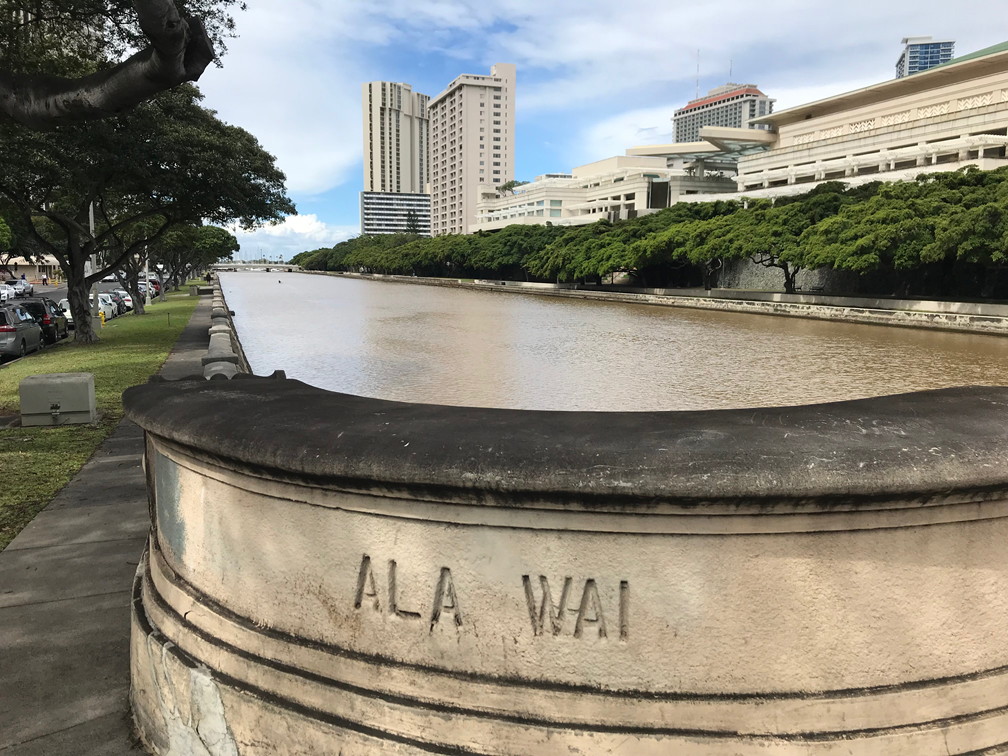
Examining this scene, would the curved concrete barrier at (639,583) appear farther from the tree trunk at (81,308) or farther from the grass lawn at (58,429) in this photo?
the tree trunk at (81,308)

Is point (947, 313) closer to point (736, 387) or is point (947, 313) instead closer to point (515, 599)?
point (736, 387)

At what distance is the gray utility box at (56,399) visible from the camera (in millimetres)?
9984

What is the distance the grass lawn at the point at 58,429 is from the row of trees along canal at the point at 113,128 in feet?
9.09

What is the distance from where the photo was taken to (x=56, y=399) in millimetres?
10094

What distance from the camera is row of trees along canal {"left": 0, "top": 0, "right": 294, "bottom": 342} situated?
647 cm

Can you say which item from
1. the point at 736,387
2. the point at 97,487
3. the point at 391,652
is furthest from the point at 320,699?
the point at 736,387

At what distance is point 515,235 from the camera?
8044 centimetres

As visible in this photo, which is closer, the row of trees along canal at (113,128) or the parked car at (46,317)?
the row of trees along canal at (113,128)

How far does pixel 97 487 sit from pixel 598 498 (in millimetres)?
6480

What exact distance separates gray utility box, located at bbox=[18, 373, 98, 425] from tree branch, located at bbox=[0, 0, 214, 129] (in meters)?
3.87

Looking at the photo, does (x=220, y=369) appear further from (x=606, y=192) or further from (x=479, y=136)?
(x=479, y=136)

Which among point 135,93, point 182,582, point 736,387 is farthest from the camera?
point 736,387

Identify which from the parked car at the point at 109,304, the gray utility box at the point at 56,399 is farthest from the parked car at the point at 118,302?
the gray utility box at the point at 56,399

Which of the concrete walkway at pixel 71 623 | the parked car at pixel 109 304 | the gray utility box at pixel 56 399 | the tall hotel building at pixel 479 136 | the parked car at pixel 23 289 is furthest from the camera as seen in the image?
the tall hotel building at pixel 479 136
